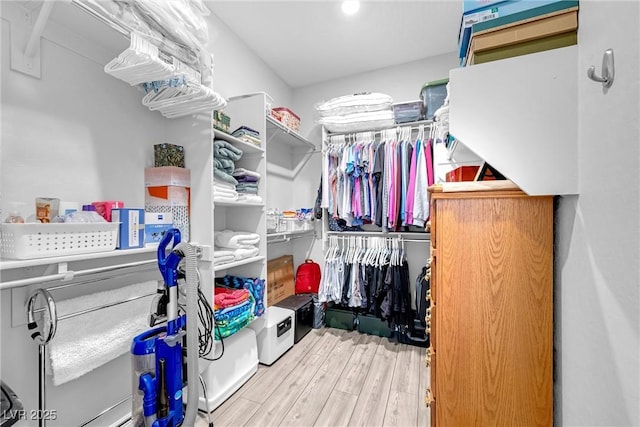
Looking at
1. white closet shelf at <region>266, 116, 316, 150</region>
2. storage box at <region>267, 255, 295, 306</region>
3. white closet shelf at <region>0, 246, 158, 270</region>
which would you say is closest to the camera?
white closet shelf at <region>0, 246, 158, 270</region>

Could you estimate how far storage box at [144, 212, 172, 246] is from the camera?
136 cm

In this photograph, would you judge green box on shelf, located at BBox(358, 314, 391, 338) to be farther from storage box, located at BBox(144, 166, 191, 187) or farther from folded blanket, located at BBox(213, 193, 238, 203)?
storage box, located at BBox(144, 166, 191, 187)

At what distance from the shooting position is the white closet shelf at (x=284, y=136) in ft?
7.96

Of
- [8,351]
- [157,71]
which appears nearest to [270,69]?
[157,71]

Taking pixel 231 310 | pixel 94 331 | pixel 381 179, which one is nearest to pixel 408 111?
pixel 381 179

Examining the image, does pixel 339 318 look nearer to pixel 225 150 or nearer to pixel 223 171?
pixel 223 171

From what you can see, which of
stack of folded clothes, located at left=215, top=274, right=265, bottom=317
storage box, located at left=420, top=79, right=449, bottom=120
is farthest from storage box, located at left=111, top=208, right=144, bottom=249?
storage box, located at left=420, top=79, right=449, bottom=120

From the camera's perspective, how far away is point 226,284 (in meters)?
2.13

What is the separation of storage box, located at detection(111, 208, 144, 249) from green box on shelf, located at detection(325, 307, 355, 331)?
212 cm

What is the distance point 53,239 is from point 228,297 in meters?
1.03

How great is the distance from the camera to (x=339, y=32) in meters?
2.36

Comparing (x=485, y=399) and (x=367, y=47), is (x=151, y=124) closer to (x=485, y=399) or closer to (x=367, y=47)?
(x=367, y=47)

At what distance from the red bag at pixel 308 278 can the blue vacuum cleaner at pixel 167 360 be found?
203 centimetres

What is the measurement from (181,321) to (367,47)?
Result: 9.12 feet
